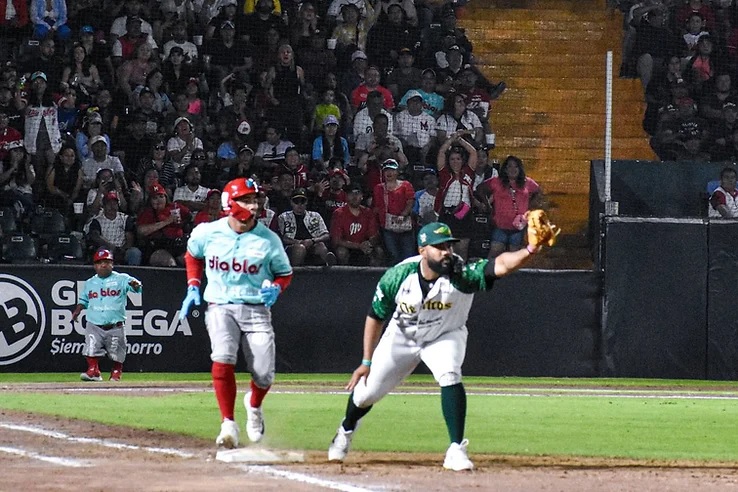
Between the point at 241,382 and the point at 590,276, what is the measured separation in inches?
207

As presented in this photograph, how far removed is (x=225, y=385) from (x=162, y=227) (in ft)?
33.3

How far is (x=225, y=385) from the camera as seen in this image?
9125 mm

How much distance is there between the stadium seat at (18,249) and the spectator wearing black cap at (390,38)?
6326 mm

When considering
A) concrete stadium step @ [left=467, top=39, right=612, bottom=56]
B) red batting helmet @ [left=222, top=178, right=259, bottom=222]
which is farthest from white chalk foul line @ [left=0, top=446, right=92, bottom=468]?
concrete stadium step @ [left=467, top=39, right=612, bottom=56]

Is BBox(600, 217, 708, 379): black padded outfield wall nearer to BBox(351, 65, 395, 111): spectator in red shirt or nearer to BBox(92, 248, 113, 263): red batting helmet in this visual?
BBox(351, 65, 395, 111): spectator in red shirt

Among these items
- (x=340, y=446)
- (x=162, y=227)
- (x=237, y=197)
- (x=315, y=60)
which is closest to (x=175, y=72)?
(x=315, y=60)

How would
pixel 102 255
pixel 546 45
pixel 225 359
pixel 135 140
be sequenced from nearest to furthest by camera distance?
pixel 225 359 → pixel 102 255 → pixel 135 140 → pixel 546 45

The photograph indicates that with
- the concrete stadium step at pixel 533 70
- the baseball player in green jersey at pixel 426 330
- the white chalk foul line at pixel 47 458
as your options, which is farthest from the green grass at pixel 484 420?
the concrete stadium step at pixel 533 70

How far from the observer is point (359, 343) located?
1894 centimetres

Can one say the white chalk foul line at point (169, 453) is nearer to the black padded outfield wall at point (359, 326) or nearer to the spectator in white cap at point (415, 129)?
the black padded outfield wall at point (359, 326)

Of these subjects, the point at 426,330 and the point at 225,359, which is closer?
the point at 426,330

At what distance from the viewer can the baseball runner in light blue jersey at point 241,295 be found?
30.1ft

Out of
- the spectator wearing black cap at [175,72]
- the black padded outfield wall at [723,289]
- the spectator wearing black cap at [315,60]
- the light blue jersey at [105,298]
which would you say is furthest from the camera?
the spectator wearing black cap at [315,60]

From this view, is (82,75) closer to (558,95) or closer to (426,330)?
(558,95)
